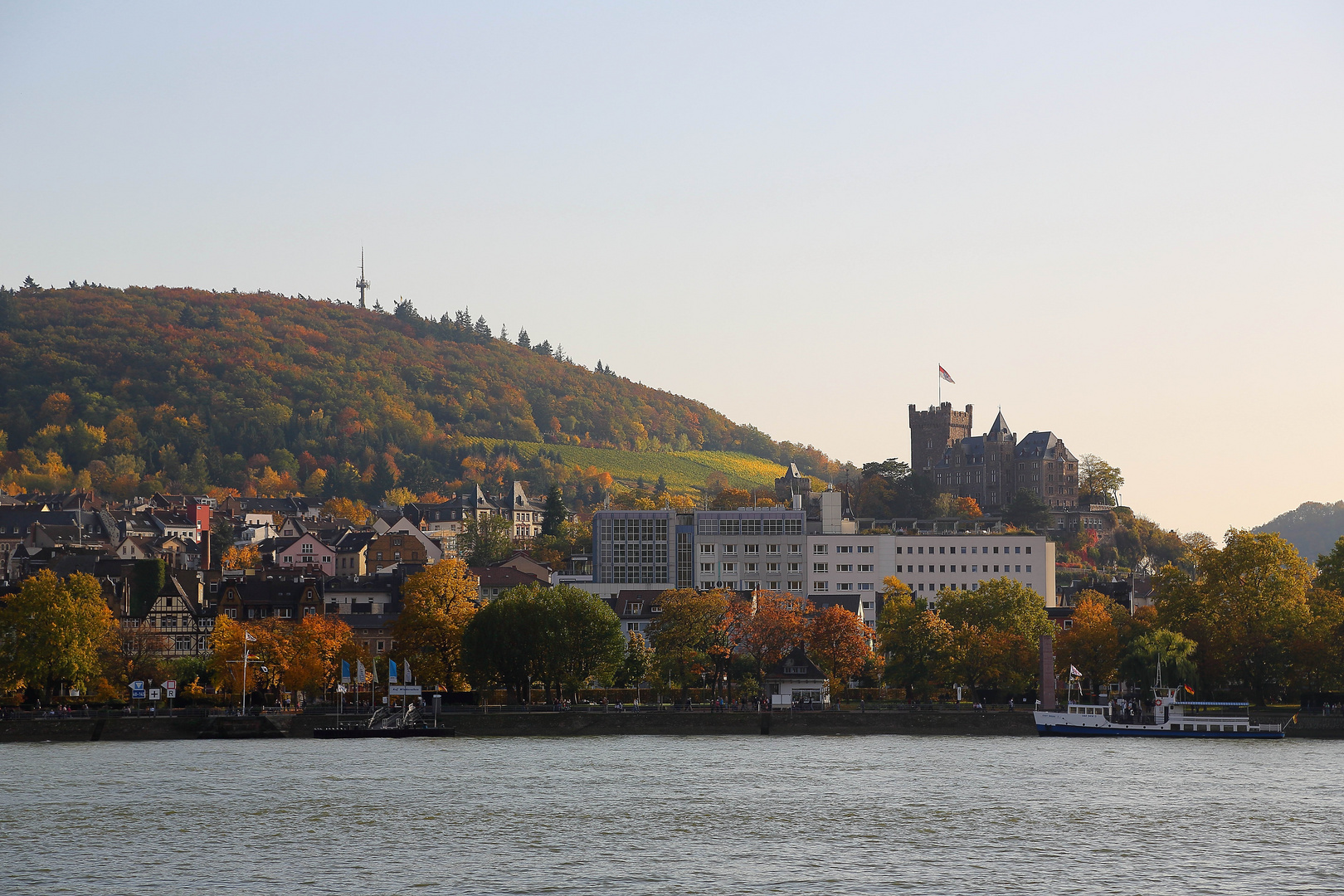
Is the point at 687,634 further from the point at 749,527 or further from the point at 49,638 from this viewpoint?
the point at 749,527

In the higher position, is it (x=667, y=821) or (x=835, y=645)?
(x=835, y=645)

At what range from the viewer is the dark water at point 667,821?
54.7 m

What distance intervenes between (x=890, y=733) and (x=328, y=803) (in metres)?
53.0

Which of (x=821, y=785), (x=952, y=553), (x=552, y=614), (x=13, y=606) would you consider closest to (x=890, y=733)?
(x=552, y=614)

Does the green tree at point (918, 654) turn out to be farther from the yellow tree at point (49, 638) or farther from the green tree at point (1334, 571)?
the yellow tree at point (49, 638)

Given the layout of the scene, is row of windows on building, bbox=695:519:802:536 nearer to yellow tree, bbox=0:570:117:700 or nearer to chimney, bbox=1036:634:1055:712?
chimney, bbox=1036:634:1055:712

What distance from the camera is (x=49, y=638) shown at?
114688mm

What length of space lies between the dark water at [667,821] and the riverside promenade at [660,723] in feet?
36.6

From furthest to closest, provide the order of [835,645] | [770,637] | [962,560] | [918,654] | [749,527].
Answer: [962,560]
[749,527]
[835,645]
[770,637]
[918,654]

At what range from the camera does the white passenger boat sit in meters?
116

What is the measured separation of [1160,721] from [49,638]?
7730 cm

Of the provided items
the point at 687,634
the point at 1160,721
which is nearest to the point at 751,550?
the point at 687,634

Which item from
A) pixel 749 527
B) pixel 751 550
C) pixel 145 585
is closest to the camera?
pixel 145 585

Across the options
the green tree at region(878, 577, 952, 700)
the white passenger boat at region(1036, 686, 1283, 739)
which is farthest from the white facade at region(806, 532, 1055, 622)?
the white passenger boat at region(1036, 686, 1283, 739)
